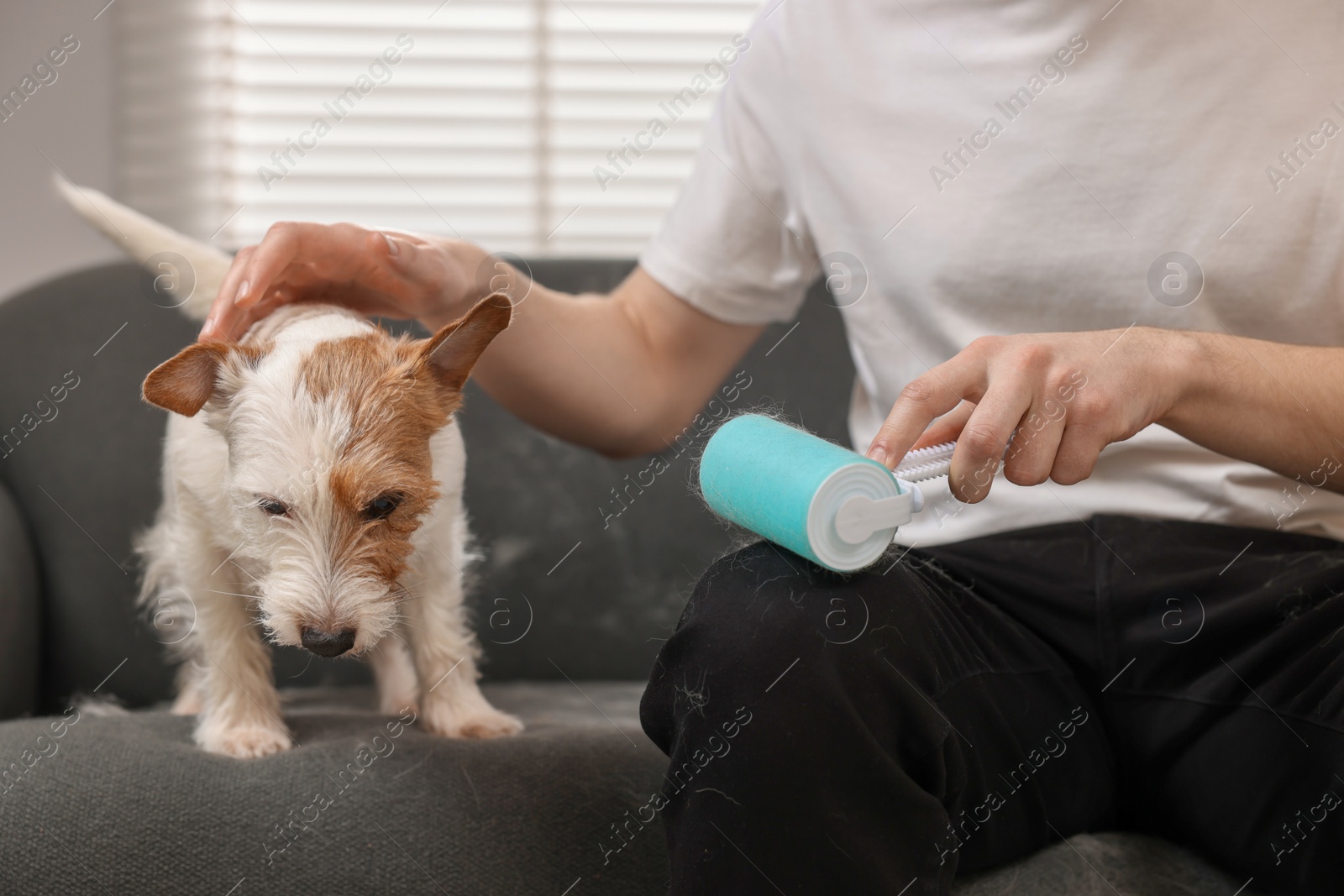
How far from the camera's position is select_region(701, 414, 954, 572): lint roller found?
58cm

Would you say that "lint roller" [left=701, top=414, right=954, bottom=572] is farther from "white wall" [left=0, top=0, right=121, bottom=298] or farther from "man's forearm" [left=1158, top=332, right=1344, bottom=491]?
"white wall" [left=0, top=0, right=121, bottom=298]

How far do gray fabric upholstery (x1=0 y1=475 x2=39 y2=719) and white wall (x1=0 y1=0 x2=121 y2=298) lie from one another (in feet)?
2.34

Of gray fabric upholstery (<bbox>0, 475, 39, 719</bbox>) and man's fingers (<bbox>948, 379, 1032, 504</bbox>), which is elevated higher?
man's fingers (<bbox>948, 379, 1032, 504</bbox>)

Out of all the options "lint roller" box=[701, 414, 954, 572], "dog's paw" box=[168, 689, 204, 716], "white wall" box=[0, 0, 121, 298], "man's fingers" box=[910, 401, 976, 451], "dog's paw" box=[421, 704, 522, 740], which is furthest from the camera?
"white wall" box=[0, 0, 121, 298]

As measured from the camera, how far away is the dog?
0.78 metres

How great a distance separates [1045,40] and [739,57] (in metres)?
0.37

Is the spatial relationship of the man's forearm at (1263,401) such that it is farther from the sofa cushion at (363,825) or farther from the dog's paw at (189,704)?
the dog's paw at (189,704)

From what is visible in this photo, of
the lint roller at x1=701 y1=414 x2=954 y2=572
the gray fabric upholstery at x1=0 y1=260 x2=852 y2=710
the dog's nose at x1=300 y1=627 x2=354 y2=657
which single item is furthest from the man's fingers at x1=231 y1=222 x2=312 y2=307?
the gray fabric upholstery at x1=0 y1=260 x2=852 y2=710

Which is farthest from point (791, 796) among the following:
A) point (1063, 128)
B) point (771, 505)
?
point (1063, 128)

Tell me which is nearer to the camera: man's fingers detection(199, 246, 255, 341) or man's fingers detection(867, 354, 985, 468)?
man's fingers detection(867, 354, 985, 468)

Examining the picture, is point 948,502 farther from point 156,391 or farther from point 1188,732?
point 156,391

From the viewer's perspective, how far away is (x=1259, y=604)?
30.9 inches

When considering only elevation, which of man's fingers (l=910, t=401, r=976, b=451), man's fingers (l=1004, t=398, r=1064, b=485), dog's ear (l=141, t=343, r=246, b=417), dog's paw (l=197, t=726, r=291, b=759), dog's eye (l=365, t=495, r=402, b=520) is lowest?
dog's paw (l=197, t=726, r=291, b=759)

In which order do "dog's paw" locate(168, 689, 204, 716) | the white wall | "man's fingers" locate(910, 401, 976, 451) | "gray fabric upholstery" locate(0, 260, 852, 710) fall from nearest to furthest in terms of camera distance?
"man's fingers" locate(910, 401, 976, 451) → "dog's paw" locate(168, 689, 204, 716) → "gray fabric upholstery" locate(0, 260, 852, 710) → the white wall
